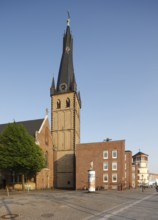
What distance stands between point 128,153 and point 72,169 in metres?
17.3

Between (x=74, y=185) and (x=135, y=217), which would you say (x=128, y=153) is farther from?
(x=135, y=217)

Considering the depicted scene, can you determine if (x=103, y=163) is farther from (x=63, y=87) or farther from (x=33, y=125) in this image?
(x=63, y=87)

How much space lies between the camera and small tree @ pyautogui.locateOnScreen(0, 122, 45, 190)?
156 ft

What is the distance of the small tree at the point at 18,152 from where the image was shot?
47.5 metres

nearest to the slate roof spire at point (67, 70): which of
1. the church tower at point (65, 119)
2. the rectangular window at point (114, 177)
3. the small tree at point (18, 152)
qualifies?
the church tower at point (65, 119)

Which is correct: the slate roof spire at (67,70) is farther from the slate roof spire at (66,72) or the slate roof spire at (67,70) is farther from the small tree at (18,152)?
the small tree at (18,152)

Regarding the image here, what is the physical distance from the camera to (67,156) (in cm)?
6525

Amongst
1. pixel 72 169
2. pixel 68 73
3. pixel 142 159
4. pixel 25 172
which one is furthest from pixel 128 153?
pixel 142 159

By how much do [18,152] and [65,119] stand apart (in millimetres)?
21673

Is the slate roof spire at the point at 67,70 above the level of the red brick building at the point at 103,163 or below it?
above

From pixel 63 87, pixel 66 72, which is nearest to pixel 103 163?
pixel 63 87

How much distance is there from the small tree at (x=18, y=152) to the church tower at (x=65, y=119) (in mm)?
15225

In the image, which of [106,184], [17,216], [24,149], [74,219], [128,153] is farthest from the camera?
[128,153]

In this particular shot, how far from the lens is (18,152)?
157 feet
